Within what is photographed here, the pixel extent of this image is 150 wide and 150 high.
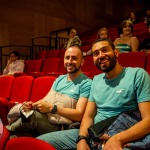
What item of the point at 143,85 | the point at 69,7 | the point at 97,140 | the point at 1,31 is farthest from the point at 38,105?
the point at 69,7

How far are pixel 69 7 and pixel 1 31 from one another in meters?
1.46

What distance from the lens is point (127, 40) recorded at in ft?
6.96

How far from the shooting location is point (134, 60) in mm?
1681

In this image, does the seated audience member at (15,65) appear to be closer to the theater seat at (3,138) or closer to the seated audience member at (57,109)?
the seated audience member at (57,109)

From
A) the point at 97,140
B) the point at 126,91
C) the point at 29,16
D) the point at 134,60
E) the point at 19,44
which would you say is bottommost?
the point at 97,140

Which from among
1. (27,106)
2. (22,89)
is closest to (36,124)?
(27,106)

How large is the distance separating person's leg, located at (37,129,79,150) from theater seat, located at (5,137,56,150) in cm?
27

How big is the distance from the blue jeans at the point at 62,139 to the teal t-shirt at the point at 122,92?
0.35ft

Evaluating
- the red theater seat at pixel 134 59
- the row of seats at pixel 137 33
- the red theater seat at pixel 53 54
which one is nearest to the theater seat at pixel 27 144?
the red theater seat at pixel 134 59

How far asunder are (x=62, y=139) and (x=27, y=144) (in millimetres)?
319

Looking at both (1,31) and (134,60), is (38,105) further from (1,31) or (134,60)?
(1,31)

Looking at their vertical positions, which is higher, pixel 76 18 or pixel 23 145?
pixel 76 18

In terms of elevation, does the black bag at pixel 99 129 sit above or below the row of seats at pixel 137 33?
below

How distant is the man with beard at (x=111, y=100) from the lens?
78 cm
